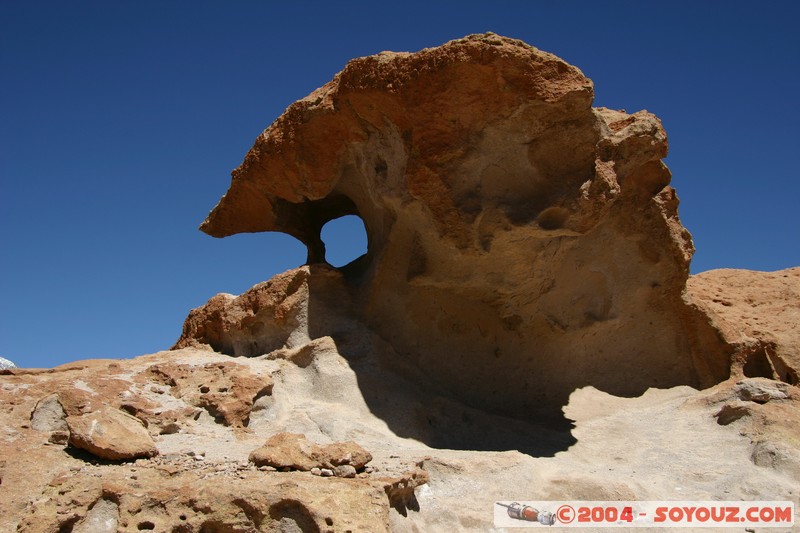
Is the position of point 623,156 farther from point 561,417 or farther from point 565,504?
point 565,504

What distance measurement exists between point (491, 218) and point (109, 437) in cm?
316

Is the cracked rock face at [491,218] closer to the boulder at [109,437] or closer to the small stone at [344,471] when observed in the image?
the boulder at [109,437]

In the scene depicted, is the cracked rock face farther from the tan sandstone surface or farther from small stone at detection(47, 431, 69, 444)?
small stone at detection(47, 431, 69, 444)

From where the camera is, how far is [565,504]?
4.59 meters

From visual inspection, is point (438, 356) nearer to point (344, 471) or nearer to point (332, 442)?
point (332, 442)

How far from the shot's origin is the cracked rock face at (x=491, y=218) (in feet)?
18.6

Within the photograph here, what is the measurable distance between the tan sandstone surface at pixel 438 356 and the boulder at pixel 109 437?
16mm

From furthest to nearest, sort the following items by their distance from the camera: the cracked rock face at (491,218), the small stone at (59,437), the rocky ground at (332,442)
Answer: the cracked rock face at (491,218) → the small stone at (59,437) → the rocky ground at (332,442)

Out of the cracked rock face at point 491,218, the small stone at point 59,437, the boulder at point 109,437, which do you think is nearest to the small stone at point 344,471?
the boulder at point 109,437

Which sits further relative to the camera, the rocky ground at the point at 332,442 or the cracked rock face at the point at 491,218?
the cracked rock face at the point at 491,218

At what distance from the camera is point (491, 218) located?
19.4ft

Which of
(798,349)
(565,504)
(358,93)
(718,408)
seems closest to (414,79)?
(358,93)

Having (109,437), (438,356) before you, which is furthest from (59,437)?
(438,356)

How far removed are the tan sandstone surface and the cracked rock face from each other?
0.02m
